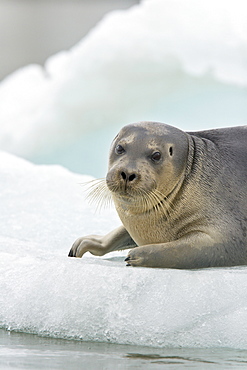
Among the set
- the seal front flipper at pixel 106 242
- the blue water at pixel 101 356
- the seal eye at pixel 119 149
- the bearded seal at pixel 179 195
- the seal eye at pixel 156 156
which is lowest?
the blue water at pixel 101 356

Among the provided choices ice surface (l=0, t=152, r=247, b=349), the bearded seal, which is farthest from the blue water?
the bearded seal

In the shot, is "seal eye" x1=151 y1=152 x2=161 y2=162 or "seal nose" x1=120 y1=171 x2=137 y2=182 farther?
"seal eye" x1=151 y1=152 x2=161 y2=162

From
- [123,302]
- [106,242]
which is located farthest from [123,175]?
[106,242]

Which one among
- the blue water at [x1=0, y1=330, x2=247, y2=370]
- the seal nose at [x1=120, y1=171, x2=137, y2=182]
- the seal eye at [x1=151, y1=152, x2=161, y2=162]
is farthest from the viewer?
the seal eye at [x1=151, y1=152, x2=161, y2=162]

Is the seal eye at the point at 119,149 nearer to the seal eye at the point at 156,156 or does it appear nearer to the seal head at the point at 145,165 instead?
the seal head at the point at 145,165

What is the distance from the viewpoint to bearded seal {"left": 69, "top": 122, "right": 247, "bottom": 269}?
9.11 ft

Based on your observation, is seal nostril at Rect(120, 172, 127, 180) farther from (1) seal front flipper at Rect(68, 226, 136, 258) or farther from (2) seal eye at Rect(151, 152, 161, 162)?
(1) seal front flipper at Rect(68, 226, 136, 258)

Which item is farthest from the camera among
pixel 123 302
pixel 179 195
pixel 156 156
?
pixel 179 195

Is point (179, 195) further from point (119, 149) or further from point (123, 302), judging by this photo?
point (123, 302)

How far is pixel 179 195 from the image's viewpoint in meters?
3.03

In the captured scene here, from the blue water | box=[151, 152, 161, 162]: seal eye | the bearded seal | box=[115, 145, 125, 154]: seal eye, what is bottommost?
the blue water

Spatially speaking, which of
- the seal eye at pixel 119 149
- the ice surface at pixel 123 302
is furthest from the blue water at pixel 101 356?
the seal eye at pixel 119 149

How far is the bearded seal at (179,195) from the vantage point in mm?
2777

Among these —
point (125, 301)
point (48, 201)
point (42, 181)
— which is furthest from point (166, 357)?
point (42, 181)
